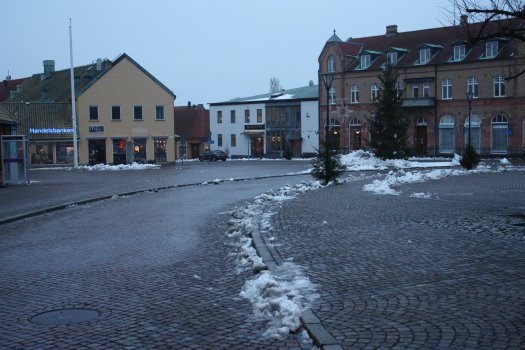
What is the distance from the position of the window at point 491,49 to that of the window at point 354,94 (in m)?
15.7

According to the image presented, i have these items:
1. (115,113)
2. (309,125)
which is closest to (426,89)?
(309,125)

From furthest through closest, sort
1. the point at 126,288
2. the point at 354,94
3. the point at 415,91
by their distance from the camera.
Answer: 1. the point at 354,94
2. the point at 415,91
3. the point at 126,288

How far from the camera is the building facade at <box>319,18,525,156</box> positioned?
5934 centimetres

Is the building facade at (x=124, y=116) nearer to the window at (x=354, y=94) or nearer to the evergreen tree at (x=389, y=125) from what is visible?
the window at (x=354, y=94)

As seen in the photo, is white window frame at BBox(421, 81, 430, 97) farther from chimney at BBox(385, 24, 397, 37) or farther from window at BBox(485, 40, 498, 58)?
chimney at BBox(385, 24, 397, 37)

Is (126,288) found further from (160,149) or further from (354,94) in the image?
(354,94)

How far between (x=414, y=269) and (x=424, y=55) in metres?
61.4

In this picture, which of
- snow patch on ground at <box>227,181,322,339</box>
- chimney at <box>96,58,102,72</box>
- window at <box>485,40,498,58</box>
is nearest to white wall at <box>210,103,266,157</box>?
chimney at <box>96,58,102,72</box>

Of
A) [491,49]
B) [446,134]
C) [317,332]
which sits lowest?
[317,332]

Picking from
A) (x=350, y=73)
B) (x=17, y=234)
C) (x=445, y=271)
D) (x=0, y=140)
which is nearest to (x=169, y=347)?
(x=445, y=271)

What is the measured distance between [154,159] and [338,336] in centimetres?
6007

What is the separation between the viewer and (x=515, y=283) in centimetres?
741

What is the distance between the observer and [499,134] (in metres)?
60.0

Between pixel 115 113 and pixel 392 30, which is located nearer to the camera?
pixel 115 113
